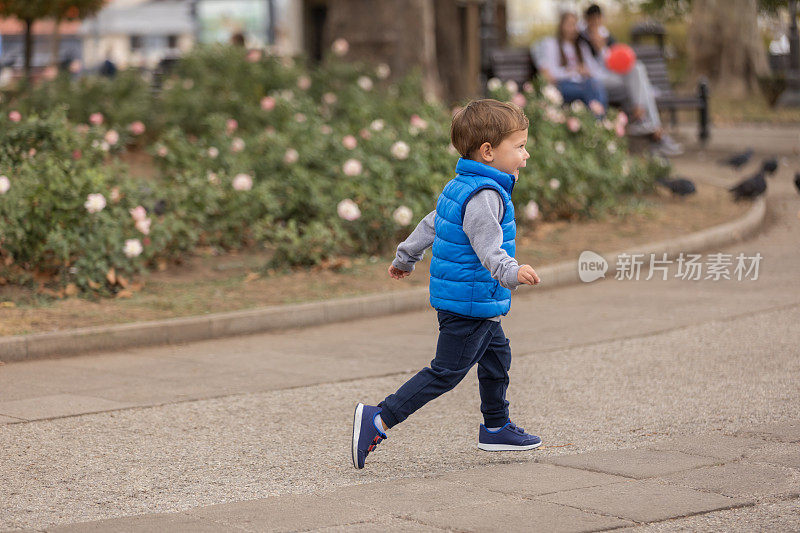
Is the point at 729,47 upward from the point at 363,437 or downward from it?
upward

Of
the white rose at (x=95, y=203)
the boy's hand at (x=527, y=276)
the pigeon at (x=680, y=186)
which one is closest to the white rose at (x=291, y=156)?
the white rose at (x=95, y=203)

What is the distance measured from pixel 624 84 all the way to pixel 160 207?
7.57 meters

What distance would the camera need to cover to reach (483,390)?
5.43 m

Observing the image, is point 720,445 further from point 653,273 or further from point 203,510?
point 653,273

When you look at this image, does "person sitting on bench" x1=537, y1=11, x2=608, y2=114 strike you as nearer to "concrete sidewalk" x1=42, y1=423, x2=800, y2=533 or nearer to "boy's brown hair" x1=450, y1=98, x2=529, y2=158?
"boy's brown hair" x1=450, y1=98, x2=529, y2=158

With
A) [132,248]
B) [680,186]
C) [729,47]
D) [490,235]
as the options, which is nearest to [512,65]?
[680,186]

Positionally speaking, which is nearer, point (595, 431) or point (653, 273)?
point (595, 431)

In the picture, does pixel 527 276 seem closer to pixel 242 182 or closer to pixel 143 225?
pixel 143 225

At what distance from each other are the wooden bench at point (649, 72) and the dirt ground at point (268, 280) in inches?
223

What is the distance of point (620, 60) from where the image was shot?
1555 cm

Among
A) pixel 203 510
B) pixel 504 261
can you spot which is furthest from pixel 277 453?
pixel 504 261

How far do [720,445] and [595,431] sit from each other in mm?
598

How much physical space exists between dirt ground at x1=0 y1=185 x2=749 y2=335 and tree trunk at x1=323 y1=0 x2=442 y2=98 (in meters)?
4.04

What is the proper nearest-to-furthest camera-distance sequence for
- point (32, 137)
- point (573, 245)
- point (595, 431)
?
point (595, 431) → point (32, 137) → point (573, 245)
